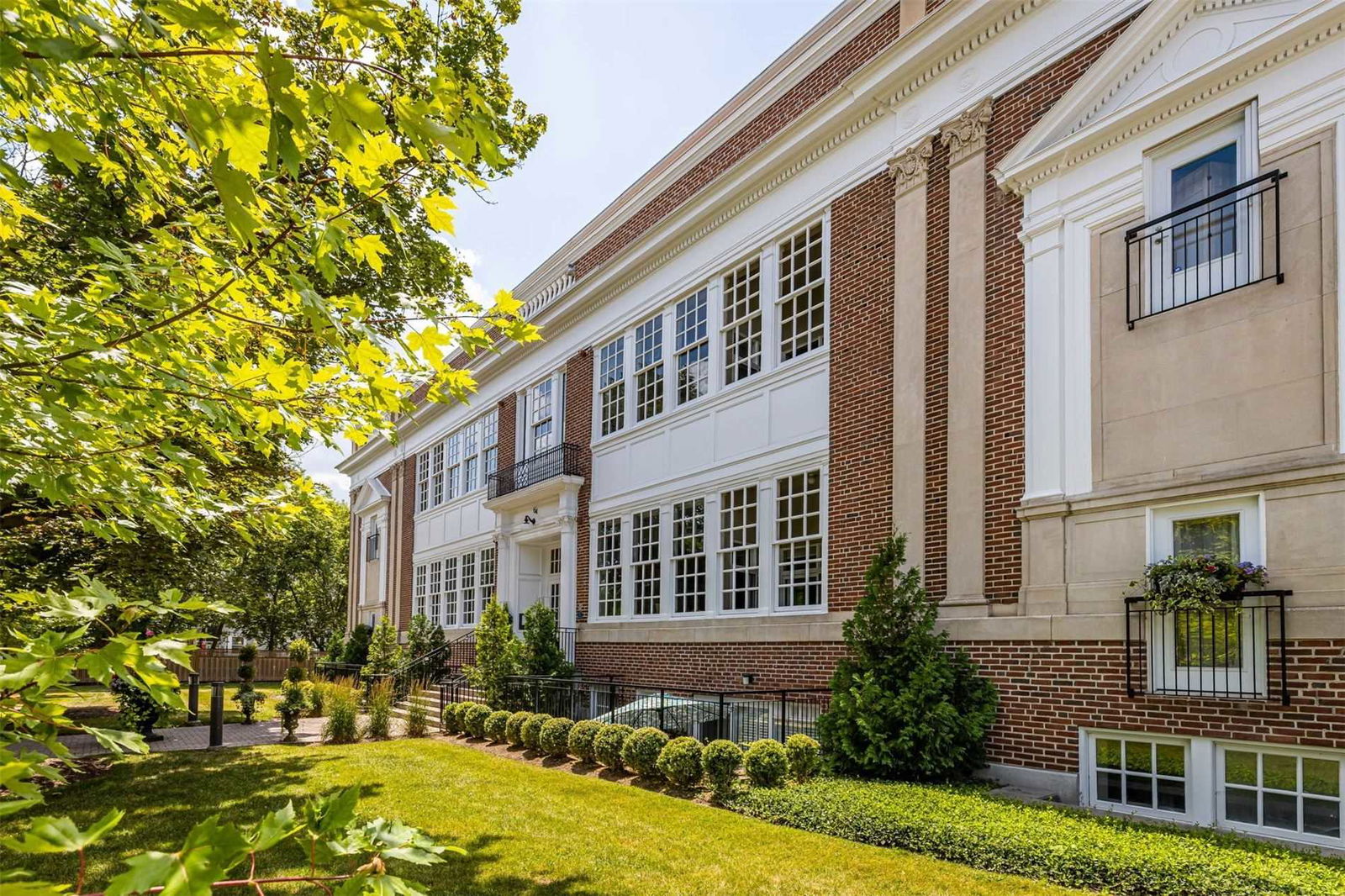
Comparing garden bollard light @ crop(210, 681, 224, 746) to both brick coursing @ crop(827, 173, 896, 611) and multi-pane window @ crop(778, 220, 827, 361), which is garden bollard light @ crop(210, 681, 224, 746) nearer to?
brick coursing @ crop(827, 173, 896, 611)

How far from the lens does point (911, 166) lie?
11992mm

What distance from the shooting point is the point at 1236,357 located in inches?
325

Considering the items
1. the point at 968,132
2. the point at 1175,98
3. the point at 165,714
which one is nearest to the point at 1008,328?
the point at 968,132

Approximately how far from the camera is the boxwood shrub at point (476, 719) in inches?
615

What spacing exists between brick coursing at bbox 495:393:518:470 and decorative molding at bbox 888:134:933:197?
13740 mm

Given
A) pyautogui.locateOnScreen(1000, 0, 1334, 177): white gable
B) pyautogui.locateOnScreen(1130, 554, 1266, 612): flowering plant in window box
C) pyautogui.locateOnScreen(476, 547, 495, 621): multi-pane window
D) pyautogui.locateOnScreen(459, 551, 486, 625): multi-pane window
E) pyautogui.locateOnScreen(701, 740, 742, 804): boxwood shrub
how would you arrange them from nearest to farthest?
1. pyautogui.locateOnScreen(1130, 554, 1266, 612): flowering plant in window box
2. pyautogui.locateOnScreen(1000, 0, 1334, 177): white gable
3. pyautogui.locateOnScreen(701, 740, 742, 804): boxwood shrub
4. pyautogui.locateOnScreen(476, 547, 495, 621): multi-pane window
5. pyautogui.locateOnScreen(459, 551, 486, 625): multi-pane window

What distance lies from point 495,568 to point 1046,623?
1687 cm

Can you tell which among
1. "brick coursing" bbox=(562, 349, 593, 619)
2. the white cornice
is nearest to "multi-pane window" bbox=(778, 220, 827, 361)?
the white cornice

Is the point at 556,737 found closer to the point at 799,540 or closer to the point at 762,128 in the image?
the point at 799,540

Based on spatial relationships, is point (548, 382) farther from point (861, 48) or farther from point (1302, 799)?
point (1302, 799)

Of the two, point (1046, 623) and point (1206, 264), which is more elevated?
point (1206, 264)

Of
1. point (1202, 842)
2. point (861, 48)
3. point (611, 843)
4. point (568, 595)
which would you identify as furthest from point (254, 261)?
point (568, 595)

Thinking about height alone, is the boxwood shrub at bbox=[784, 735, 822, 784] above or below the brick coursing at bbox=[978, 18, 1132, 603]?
below

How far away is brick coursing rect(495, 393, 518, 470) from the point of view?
23.7 meters
